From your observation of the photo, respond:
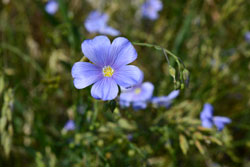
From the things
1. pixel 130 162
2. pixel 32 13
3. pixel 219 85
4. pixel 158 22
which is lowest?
pixel 130 162

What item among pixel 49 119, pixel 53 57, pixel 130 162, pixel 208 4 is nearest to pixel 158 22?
pixel 208 4

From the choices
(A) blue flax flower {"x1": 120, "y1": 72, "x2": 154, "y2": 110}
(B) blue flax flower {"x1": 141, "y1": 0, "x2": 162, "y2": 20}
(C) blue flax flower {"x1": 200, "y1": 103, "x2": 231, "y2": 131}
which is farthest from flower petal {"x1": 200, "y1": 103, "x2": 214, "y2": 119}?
(B) blue flax flower {"x1": 141, "y1": 0, "x2": 162, "y2": 20}

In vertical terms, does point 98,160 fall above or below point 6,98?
→ below

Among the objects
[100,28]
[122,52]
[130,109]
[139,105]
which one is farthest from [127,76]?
[100,28]

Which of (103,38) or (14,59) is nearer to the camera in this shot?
(103,38)

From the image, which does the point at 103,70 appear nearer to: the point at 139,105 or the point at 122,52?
the point at 122,52

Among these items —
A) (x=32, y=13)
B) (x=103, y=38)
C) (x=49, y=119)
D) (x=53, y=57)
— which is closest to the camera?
(x=103, y=38)

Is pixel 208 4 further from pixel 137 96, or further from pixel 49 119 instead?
pixel 49 119

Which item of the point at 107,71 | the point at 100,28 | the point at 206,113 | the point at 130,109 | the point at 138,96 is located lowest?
the point at 206,113
